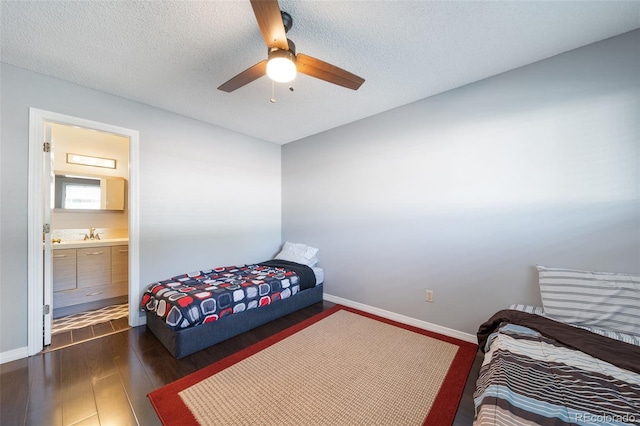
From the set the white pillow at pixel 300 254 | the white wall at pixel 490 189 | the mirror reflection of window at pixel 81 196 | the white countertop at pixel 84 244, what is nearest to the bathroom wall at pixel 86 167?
the mirror reflection of window at pixel 81 196

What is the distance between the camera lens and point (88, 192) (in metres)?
3.60

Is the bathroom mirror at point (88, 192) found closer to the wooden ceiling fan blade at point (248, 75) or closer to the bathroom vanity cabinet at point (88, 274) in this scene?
the bathroom vanity cabinet at point (88, 274)

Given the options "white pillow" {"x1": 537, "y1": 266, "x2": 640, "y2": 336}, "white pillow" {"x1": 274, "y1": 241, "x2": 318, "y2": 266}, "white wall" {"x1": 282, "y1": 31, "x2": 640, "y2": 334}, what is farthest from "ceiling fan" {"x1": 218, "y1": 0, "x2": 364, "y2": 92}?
"white pillow" {"x1": 274, "y1": 241, "x2": 318, "y2": 266}

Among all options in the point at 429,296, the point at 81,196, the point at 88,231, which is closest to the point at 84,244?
the point at 88,231

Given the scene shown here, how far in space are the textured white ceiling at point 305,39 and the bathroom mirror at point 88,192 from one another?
1.95 metres

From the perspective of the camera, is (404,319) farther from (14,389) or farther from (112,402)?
(14,389)

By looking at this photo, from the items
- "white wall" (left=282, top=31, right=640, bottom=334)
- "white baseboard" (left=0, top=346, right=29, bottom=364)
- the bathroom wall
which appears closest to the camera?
"white wall" (left=282, top=31, right=640, bottom=334)

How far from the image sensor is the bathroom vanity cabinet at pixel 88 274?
116 inches

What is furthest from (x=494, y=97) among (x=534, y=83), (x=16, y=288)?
(x=16, y=288)

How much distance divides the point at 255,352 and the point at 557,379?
2109 mm

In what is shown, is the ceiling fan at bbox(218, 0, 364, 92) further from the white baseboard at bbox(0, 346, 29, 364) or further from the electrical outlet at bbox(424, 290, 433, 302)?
the white baseboard at bbox(0, 346, 29, 364)

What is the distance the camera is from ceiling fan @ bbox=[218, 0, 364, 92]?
4.14 ft

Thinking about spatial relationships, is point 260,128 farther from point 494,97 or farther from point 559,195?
point 559,195

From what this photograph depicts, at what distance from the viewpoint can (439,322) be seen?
2539mm
